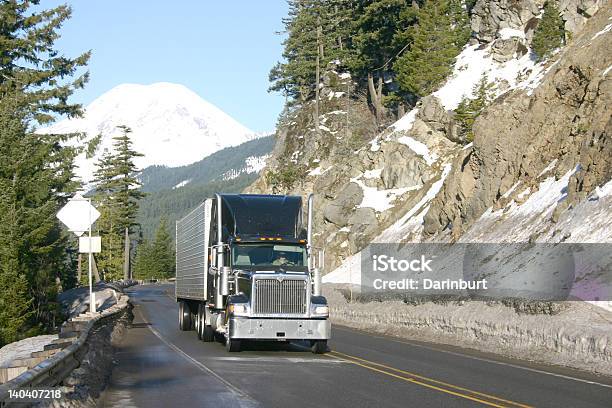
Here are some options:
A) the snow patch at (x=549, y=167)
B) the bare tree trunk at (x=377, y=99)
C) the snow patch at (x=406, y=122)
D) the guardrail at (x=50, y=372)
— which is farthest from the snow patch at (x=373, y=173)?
the guardrail at (x=50, y=372)

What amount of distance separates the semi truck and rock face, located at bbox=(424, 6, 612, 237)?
1646cm

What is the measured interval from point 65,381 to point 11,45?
38.8 meters

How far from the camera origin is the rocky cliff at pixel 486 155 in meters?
37.3

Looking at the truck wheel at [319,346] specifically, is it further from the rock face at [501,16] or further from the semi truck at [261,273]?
the rock face at [501,16]

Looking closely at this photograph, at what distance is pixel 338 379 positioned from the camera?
16.5m

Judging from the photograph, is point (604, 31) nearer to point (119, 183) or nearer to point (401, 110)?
point (401, 110)

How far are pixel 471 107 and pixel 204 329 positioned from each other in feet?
116

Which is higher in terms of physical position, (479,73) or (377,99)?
(377,99)

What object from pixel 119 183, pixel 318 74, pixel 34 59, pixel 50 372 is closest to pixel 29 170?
pixel 34 59

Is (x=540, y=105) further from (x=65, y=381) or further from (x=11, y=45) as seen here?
(x=65, y=381)

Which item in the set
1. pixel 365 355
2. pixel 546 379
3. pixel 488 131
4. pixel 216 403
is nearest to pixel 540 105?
pixel 488 131

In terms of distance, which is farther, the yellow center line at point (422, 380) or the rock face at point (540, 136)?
the rock face at point (540, 136)

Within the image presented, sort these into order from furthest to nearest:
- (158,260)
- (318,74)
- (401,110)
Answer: (158,260) → (318,74) → (401,110)

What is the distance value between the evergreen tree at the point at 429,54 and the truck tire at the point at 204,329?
43519 millimetres
